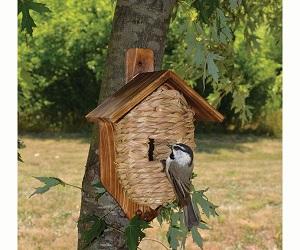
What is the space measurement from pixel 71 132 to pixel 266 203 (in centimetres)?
415

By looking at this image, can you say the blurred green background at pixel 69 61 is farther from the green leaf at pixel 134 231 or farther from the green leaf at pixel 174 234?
the green leaf at pixel 134 231

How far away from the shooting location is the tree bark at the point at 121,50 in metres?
2.32

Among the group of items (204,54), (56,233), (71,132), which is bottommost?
(56,233)

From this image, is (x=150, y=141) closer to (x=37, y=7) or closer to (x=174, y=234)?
(x=174, y=234)

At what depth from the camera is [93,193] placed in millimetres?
2377

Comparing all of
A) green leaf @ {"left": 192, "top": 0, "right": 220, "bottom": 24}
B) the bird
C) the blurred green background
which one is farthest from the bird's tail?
the blurred green background

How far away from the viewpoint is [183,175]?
1956mm

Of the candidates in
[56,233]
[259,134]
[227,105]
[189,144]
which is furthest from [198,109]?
[259,134]

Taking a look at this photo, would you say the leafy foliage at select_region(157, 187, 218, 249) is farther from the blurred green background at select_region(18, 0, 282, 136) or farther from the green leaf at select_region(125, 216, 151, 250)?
the blurred green background at select_region(18, 0, 282, 136)

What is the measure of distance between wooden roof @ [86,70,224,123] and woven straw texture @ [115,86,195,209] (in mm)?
35

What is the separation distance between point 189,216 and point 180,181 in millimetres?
120

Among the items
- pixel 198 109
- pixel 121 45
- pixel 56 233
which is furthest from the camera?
pixel 56 233
